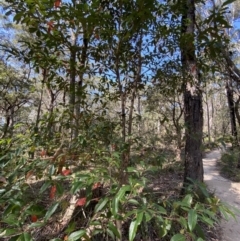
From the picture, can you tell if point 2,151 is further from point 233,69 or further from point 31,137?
point 233,69

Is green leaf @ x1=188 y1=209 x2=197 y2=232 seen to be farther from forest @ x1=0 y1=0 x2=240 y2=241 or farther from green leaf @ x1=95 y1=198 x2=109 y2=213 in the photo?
green leaf @ x1=95 y1=198 x2=109 y2=213

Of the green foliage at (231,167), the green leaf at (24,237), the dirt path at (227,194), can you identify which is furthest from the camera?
the green foliage at (231,167)

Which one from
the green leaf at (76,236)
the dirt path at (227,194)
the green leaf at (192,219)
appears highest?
the green leaf at (192,219)

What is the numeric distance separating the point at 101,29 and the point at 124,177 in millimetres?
1288

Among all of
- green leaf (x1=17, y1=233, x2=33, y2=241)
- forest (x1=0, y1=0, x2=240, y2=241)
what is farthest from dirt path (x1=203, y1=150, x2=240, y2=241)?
green leaf (x1=17, y1=233, x2=33, y2=241)

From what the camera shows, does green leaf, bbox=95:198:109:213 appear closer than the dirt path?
Yes

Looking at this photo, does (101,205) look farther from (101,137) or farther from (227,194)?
(227,194)

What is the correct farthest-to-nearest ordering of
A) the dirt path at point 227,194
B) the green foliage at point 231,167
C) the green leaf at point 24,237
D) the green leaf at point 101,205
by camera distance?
the green foliage at point 231,167, the dirt path at point 227,194, the green leaf at point 101,205, the green leaf at point 24,237

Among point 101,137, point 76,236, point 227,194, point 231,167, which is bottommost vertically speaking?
point 227,194

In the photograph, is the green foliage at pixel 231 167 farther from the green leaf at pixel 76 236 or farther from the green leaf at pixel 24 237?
the green leaf at pixel 24 237

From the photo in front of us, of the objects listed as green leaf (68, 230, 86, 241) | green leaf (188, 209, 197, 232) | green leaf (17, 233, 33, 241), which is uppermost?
green leaf (188, 209, 197, 232)

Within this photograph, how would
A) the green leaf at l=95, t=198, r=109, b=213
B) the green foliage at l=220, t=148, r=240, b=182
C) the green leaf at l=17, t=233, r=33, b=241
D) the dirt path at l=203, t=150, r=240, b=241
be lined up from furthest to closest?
the green foliage at l=220, t=148, r=240, b=182 < the dirt path at l=203, t=150, r=240, b=241 < the green leaf at l=95, t=198, r=109, b=213 < the green leaf at l=17, t=233, r=33, b=241

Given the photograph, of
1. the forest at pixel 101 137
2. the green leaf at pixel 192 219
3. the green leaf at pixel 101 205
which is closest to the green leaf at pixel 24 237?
the forest at pixel 101 137

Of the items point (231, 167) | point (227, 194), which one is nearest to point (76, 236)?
point (227, 194)
